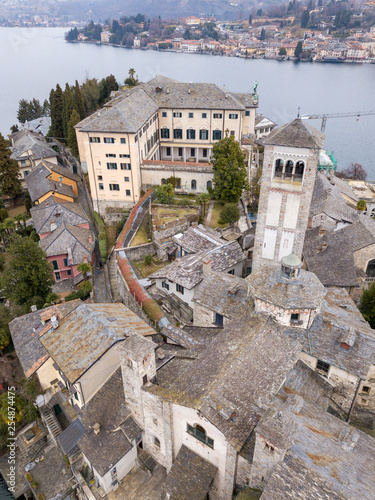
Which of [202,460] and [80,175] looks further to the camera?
[80,175]

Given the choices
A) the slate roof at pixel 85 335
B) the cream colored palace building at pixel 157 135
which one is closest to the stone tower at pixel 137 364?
the slate roof at pixel 85 335

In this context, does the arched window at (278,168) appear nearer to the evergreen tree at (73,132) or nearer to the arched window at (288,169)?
the arched window at (288,169)

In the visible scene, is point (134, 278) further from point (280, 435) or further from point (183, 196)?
point (280, 435)

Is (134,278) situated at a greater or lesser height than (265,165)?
lesser

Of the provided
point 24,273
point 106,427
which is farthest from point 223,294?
point 24,273

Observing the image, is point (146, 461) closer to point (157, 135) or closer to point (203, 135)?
point (203, 135)

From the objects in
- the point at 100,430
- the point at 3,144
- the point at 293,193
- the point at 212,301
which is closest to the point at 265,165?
the point at 293,193
